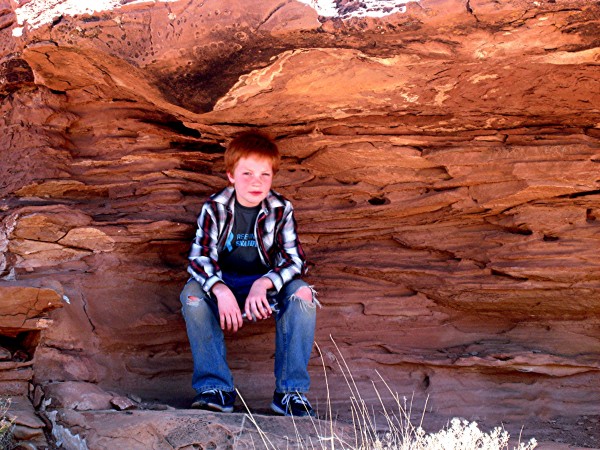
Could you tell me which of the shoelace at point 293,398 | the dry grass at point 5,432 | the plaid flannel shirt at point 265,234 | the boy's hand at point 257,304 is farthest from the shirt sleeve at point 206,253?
the dry grass at point 5,432

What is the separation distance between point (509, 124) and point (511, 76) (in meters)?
0.53

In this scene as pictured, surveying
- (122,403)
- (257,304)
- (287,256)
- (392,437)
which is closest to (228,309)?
(257,304)

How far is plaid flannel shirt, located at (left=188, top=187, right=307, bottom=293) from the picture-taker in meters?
3.90

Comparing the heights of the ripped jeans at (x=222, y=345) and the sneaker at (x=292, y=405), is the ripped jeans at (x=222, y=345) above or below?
above

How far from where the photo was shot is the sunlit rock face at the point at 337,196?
3703 millimetres

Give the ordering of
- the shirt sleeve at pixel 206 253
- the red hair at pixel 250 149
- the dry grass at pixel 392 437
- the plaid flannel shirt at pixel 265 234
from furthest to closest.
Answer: the red hair at pixel 250 149, the plaid flannel shirt at pixel 265 234, the shirt sleeve at pixel 206 253, the dry grass at pixel 392 437

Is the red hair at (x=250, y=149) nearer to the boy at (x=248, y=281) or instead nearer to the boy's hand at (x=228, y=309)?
the boy at (x=248, y=281)

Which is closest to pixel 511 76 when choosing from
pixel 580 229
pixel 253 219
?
pixel 580 229

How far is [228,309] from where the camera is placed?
359 centimetres

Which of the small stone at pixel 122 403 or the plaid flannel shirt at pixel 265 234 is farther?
the plaid flannel shirt at pixel 265 234

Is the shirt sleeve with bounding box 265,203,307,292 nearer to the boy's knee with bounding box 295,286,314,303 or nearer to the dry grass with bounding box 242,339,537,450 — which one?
the boy's knee with bounding box 295,286,314,303

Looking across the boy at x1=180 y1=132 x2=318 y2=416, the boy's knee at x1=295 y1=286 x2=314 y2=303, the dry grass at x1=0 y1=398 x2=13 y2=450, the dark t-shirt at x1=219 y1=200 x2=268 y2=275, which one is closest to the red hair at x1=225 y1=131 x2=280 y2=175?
the boy at x1=180 y1=132 x2=318 y2=416

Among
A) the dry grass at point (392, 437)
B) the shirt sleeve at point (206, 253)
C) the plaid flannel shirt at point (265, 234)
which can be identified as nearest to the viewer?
the dry grass at point (392, 437)

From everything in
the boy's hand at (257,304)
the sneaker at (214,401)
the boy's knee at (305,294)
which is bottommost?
the sneaker at (214,401)
